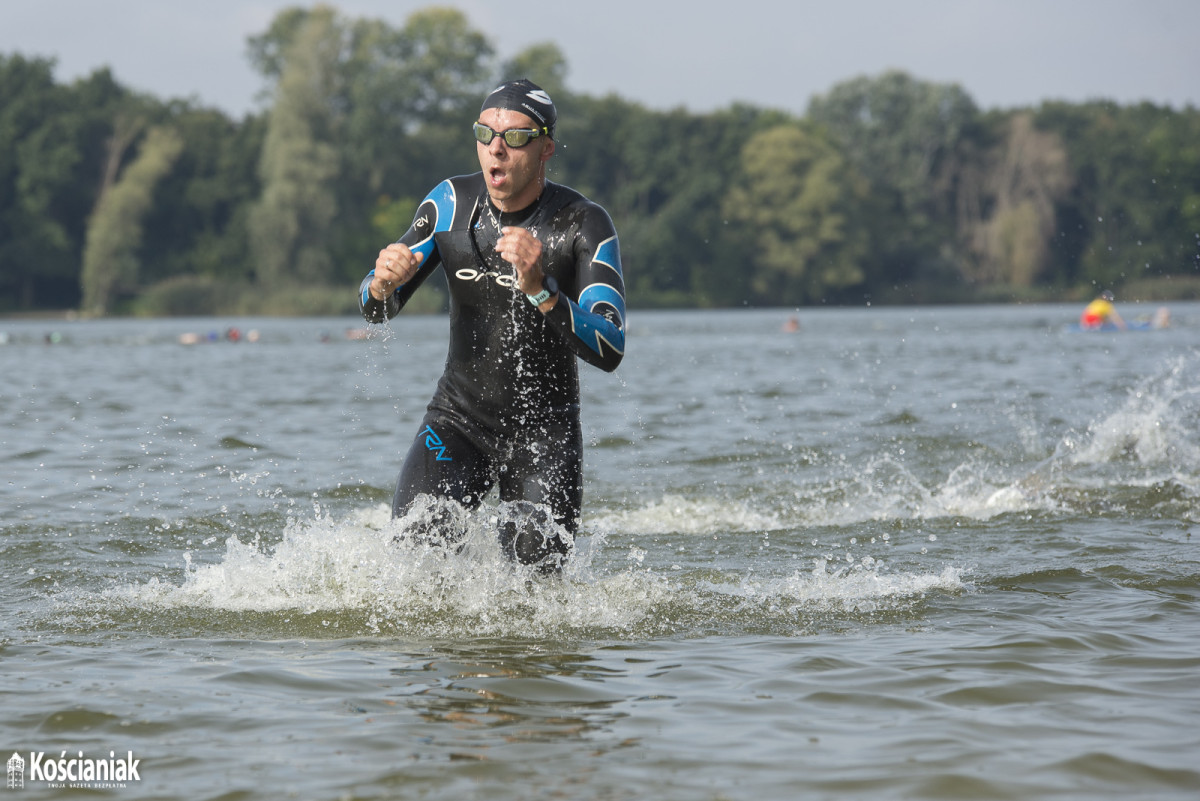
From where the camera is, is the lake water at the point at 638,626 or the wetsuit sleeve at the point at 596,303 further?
the wetsuit sleeve at the point at 596,303

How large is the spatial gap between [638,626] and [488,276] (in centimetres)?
166

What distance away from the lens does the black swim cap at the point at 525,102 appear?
210 inches

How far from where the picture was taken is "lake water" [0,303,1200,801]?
13.5 feet

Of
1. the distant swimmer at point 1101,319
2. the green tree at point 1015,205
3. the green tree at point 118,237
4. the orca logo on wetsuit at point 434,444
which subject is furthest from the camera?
the green tree at point 1015,205

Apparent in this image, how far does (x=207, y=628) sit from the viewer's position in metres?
5.82

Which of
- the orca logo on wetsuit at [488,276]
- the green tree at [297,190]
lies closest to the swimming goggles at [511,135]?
the orca logo on wetsuit at [488,276]

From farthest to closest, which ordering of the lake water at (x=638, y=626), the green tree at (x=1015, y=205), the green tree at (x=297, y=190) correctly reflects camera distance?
the green tree at (x=1015, y=205)
the green tree at (x=297, y=190)
the lake water at (x=638, y=626)

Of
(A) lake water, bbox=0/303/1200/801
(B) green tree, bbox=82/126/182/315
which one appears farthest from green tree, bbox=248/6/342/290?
(A) lake water, bbox=0/303/1200/801

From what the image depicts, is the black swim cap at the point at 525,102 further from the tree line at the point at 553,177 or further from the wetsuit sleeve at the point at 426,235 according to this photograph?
the tree line at the point at 553,177

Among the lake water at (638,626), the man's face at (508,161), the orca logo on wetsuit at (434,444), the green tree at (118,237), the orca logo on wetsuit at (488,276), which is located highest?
the green tree at (118,237)

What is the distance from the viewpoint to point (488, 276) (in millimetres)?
5449

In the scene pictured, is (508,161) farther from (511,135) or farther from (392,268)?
(392,268)

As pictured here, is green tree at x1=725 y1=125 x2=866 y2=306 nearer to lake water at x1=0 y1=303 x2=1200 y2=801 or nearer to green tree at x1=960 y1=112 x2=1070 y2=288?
green tree at x1=960 y1=112 x2=1070 y2=288

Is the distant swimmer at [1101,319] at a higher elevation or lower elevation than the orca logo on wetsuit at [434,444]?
higher
